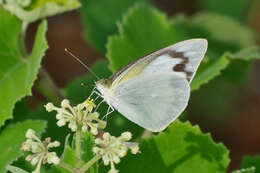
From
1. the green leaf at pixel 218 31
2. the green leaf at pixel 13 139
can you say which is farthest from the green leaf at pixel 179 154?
the green leaf at pixel 218 31

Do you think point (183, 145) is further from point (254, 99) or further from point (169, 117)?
point (254, 99)

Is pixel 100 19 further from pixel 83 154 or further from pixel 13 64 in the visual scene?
pixel 83 154

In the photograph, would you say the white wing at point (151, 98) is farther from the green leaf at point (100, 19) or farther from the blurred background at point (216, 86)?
the blurred background at point (216, 86)

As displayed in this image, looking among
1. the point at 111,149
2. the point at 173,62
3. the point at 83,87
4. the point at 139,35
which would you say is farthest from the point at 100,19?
the point at 111,149

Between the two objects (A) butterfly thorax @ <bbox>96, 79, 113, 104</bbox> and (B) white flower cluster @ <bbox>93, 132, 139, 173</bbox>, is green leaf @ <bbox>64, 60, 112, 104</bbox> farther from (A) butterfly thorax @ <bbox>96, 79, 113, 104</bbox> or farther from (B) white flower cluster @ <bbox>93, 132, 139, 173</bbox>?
(B) white flower cluster @ <bbox>93, 132, 139, 173</bbox>

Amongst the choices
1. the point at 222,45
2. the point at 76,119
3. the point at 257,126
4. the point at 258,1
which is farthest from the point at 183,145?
the point at 258,1
